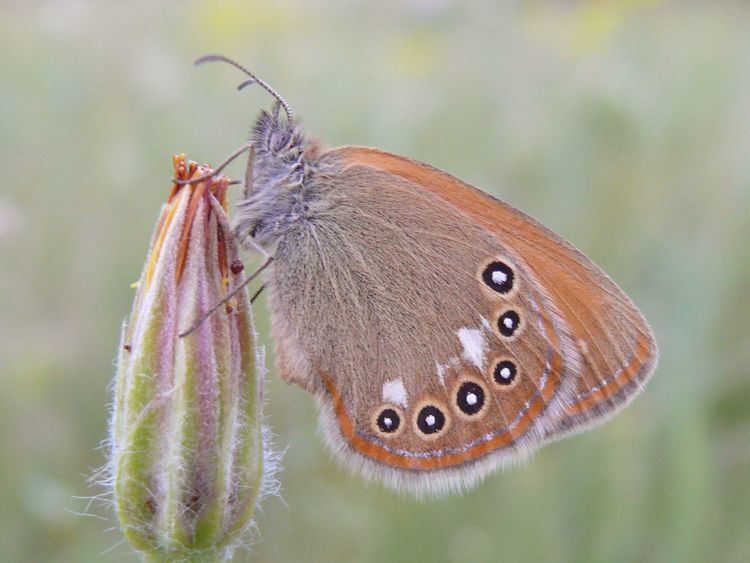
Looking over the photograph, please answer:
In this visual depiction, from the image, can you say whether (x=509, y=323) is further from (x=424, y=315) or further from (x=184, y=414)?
(x=184, y=414)

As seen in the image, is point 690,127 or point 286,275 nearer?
point 286,275

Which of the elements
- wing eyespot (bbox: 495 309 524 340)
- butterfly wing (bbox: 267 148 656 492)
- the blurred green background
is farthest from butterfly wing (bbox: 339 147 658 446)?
the blurred green background

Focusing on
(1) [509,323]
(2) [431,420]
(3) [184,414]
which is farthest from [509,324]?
(3) [184,414]

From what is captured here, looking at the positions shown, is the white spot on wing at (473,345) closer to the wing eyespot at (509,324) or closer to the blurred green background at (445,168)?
the wing eyespot at (509,324)

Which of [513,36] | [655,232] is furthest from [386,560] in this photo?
[513,36]

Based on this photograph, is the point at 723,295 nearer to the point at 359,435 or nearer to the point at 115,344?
the point at 359,435

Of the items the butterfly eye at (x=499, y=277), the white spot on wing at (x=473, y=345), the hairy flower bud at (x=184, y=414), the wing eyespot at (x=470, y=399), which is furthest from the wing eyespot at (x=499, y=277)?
the hairy flower bud at (x=184, y=414)

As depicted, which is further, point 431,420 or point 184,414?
point 431,420
